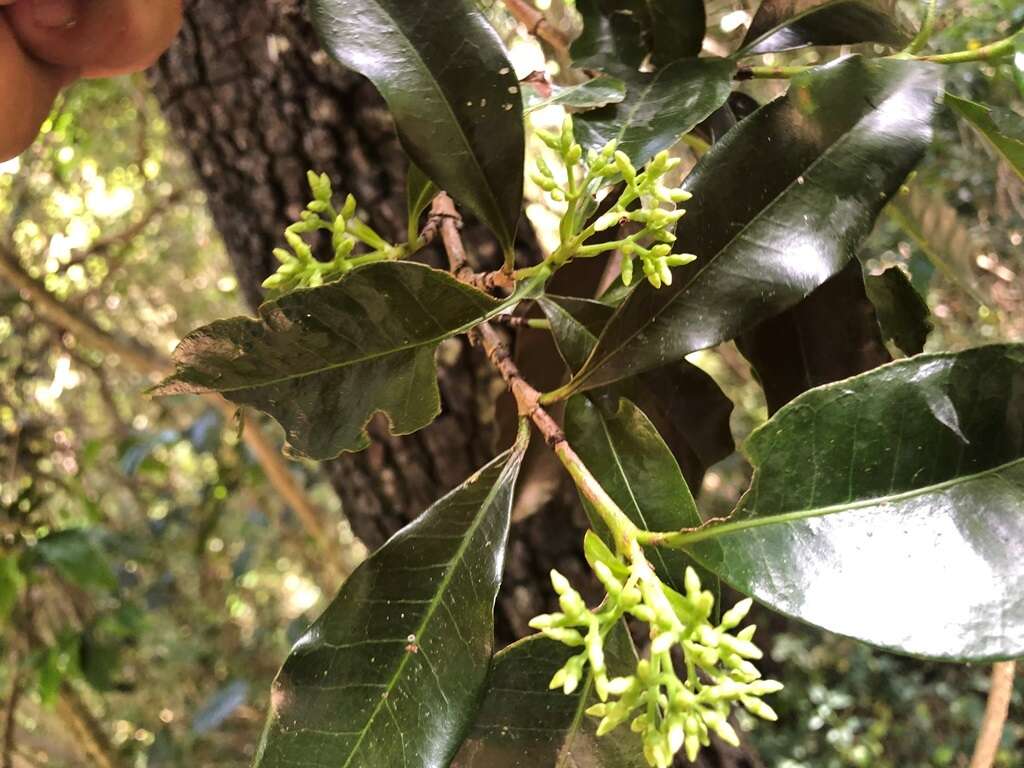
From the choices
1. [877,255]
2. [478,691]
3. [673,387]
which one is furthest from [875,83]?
[877,255]

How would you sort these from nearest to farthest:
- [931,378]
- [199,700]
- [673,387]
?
[931,378] < [673,387] < [199,700]

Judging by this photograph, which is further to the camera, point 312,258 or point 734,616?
point 312,258

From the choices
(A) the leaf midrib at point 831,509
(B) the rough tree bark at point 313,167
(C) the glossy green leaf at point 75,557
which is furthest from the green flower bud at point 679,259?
(C) the glossy green leaf at point 75,557

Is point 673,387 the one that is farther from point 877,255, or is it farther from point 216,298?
point 216,298

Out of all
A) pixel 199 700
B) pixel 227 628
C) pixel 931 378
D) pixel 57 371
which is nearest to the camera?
pixel 931 378

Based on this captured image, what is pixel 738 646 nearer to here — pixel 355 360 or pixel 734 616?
pixel 734 616

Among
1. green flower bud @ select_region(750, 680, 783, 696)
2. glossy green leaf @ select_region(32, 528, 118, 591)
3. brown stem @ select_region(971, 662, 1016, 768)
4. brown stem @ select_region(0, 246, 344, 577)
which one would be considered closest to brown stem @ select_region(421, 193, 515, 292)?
green flower bud @ select_region(750, 680, 783, 696)

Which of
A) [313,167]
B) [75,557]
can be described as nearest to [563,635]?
[313,167]

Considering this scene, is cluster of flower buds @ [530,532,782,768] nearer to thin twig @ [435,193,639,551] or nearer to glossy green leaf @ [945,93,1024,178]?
thin twig @ [435,193,639,551]
